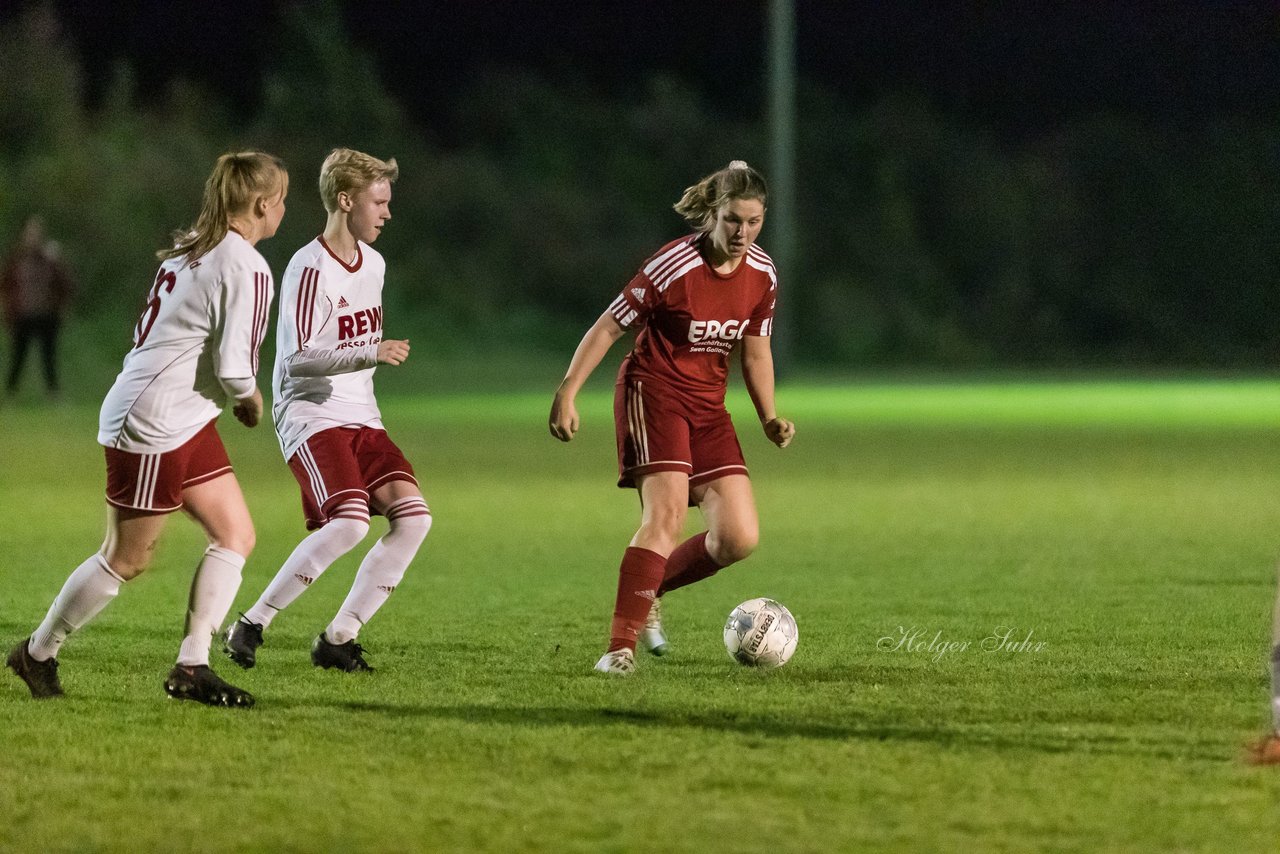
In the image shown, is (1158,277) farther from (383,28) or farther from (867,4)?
(383,28)

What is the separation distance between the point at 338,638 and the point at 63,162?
3075 cm

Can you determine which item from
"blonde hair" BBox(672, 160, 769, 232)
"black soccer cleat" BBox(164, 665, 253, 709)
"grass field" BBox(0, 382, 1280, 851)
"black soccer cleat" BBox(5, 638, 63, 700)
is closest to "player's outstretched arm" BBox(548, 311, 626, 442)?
"blonde hair" BBox(672, 160, 769, 232)

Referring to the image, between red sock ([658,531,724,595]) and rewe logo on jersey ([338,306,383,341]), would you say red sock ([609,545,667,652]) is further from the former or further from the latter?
rewe logo on jersey ([338,306,383,341])

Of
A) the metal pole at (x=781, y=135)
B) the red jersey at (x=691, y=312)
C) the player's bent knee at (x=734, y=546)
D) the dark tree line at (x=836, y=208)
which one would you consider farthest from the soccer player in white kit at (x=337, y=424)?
the dark tree line at (x=836, y=208)

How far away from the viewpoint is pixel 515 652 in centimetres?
702

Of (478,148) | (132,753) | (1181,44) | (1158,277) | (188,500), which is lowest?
(132,753)

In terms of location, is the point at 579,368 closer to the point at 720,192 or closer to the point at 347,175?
the point at 720,192

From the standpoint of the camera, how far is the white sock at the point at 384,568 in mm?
6648

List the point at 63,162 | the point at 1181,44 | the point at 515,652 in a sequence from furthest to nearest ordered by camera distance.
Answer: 1. the point at 1181,44
2. the point at 63,162
3. the point at 515,652

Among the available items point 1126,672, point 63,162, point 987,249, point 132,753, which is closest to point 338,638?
point 132,753

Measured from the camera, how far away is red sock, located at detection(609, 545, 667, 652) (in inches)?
259

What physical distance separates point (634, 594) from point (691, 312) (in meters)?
0.98

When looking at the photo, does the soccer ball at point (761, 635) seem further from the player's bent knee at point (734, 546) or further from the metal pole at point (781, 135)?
the metal pole at point (781, 135)

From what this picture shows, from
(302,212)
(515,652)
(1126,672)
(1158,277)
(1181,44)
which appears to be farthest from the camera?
(1181,44)
